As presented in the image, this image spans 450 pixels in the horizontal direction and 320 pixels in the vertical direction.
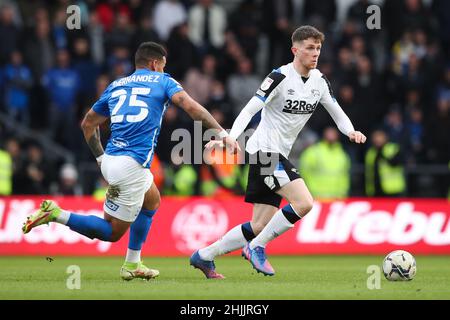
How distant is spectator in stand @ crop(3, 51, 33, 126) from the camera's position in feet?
62.7

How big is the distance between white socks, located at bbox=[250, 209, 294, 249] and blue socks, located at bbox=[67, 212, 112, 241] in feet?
5.37

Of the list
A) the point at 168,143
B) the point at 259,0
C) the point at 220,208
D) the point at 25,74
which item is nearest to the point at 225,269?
the point at 220,208

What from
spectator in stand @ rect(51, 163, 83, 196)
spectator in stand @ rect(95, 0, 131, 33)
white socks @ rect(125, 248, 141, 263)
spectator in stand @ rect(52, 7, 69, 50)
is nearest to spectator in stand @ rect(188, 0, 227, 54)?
spectator in stand @ rect(95, 0, 131, 33)

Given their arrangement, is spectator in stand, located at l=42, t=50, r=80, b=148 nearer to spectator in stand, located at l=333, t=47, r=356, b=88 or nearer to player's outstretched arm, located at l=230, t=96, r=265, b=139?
spectator in stand, located at l=333, t=47, r=356, b=88

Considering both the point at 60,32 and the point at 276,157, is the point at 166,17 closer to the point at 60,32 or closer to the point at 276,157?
the point at 60,32

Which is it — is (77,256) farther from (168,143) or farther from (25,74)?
(25,74)

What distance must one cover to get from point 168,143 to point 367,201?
3946 mm

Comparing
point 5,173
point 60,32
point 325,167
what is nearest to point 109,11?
point 60,32

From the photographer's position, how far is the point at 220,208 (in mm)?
17328

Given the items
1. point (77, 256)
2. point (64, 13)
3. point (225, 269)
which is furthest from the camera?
point (64, 13)

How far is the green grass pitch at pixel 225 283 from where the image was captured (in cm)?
891

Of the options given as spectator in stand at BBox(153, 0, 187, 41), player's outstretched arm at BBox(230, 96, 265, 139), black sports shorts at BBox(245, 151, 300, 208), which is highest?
spectator in stand at BBox(153, 0, 187, 41)

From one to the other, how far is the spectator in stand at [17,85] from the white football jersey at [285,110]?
918cm

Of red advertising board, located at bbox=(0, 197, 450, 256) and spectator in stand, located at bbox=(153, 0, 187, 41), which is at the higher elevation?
spectator in stand, located at bbox=(153, 0, 187, 41)
